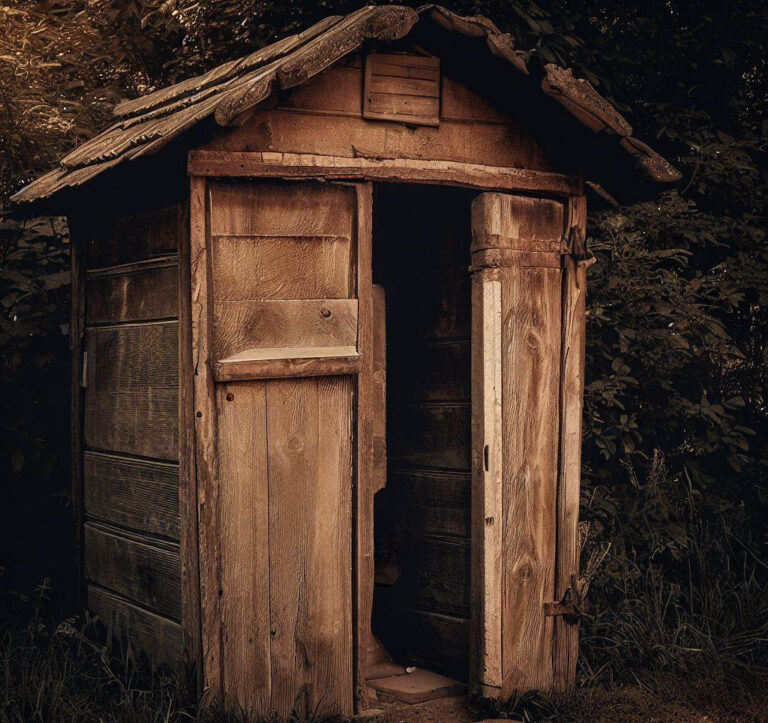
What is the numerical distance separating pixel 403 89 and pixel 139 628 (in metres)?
2.83

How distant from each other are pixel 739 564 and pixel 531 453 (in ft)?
6.99

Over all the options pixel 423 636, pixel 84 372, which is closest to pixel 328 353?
pixel 84 372

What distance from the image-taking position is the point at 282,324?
422cm

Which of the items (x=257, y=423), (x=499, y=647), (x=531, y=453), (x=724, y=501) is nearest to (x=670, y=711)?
(x=499, y=647)

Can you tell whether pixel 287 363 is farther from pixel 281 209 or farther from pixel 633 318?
pixel 633 318

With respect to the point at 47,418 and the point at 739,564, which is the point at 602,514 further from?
the point at 47,418

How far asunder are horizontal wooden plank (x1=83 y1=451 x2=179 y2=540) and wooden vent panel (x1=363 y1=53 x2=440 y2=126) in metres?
1.87

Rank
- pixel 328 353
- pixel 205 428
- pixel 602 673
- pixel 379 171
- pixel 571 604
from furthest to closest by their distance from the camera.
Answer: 1. pixel 602 673
2. pixel 571 604
3. pixel 379 171
4. pixel 328 353
5. pixel 205 428

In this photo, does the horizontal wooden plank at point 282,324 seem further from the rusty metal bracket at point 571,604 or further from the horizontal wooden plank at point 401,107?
the rusty metal bracket at point 571,604

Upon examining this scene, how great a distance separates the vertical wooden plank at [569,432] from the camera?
490 centimetres

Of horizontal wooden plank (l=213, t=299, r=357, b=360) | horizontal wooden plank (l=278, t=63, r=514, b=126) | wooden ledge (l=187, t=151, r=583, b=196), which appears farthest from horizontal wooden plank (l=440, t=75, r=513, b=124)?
horizontal wooden plank (l=213, t=299, r=357, b=360)

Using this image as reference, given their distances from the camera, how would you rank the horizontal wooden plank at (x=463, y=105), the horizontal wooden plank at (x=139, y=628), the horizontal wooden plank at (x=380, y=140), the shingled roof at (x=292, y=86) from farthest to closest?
the horizontal wooden plank at (x=463, y=105) → the horizontal wooden plank at (x=139, y=628) → the horizontal wooden plank at (x=380, y=140) → the shingled roof at (x=292, y=86)

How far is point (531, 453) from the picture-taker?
189 inches

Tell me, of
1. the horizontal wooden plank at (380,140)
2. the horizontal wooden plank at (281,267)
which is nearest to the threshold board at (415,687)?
the horizontal wooden plank at (281,267)
